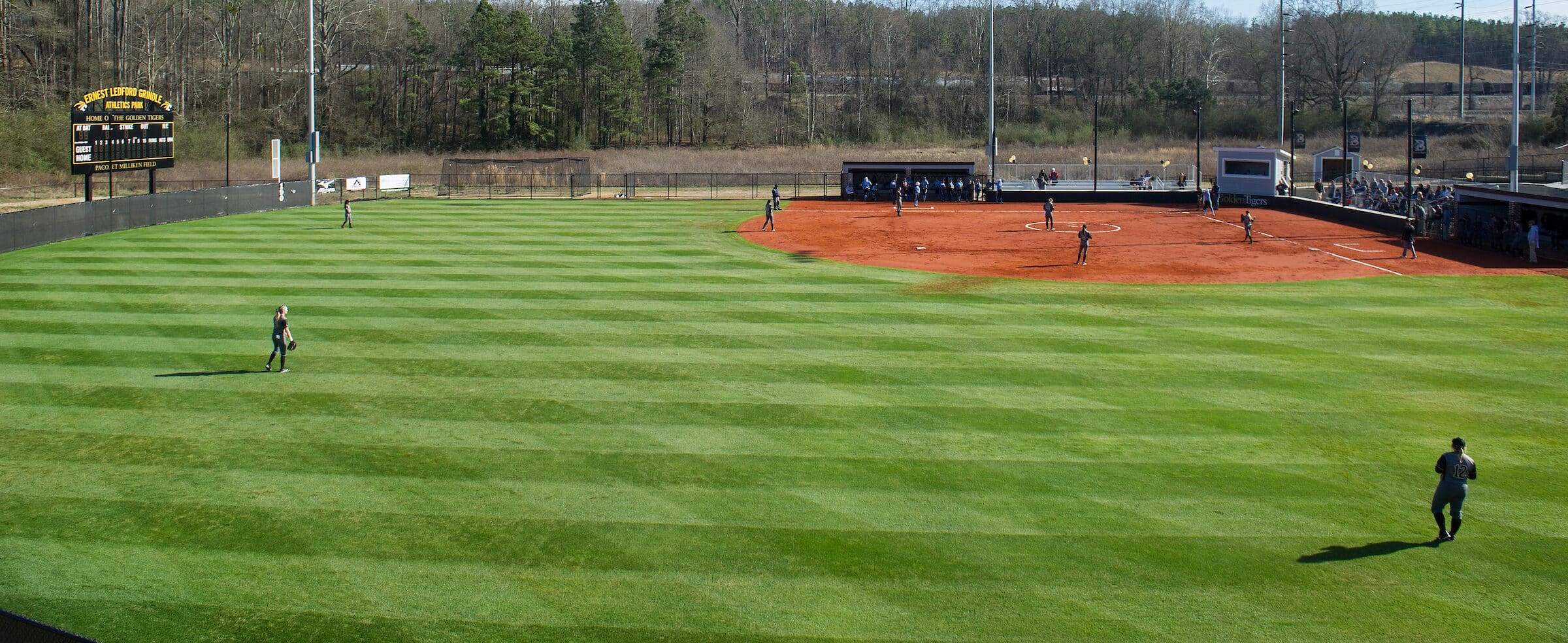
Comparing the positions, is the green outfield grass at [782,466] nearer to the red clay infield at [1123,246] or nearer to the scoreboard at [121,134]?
the red clay infield at [1123,246]

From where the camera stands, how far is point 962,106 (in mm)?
129250

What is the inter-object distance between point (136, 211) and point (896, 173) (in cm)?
3950

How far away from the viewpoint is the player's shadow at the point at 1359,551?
44.4 ft

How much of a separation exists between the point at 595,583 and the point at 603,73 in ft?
349

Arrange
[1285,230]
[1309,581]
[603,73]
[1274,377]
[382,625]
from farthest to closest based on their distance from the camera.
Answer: [603,73] → [1285,230] → [1274,377] → [1309,581] → [382,625]

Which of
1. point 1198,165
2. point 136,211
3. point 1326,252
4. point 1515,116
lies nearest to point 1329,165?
point 1198,165

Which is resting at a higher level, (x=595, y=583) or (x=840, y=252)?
(x=840, y=252)

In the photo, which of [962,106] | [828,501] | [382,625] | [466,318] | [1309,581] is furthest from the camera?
[962,106]

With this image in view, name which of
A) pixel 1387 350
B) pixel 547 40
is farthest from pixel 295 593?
pixel 547 40

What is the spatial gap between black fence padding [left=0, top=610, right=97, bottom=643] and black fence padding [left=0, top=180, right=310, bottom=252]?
134ft

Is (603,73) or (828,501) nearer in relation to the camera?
(828,501)

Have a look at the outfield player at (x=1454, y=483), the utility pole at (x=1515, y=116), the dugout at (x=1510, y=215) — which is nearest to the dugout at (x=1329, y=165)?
the utility pole at (x=1515, y=116)

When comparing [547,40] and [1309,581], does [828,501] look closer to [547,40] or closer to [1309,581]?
[1309,581]

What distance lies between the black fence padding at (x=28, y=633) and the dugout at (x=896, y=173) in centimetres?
5915
